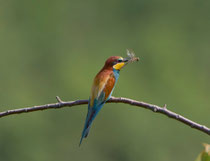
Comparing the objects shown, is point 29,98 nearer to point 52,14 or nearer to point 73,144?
point 73,144

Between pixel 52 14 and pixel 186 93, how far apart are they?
8349 mm

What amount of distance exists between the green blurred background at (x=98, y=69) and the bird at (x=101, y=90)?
1346 cm

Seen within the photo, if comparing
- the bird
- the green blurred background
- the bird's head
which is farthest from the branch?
the green blurred background

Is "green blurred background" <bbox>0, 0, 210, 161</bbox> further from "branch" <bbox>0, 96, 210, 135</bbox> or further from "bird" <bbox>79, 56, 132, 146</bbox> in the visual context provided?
"branch" <bbox>0, 96, 210, 135</bbox>

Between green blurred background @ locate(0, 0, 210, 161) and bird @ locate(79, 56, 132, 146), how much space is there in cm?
1346

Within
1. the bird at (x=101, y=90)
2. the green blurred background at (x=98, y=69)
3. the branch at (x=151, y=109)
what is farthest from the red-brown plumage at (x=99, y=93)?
the green blurred background at (x=98, y=69)

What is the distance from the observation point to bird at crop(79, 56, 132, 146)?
2615 mm

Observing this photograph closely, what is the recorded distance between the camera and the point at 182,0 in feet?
94.7

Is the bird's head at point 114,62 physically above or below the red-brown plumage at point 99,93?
above

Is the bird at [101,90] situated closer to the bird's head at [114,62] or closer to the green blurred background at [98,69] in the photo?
the bird's head at [114,62]

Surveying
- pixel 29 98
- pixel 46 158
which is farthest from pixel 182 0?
pixel 46 158

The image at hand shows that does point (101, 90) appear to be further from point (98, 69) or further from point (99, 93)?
point (98, 69)

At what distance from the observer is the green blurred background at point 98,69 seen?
17.8 metres

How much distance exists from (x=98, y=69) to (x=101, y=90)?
636 inches
